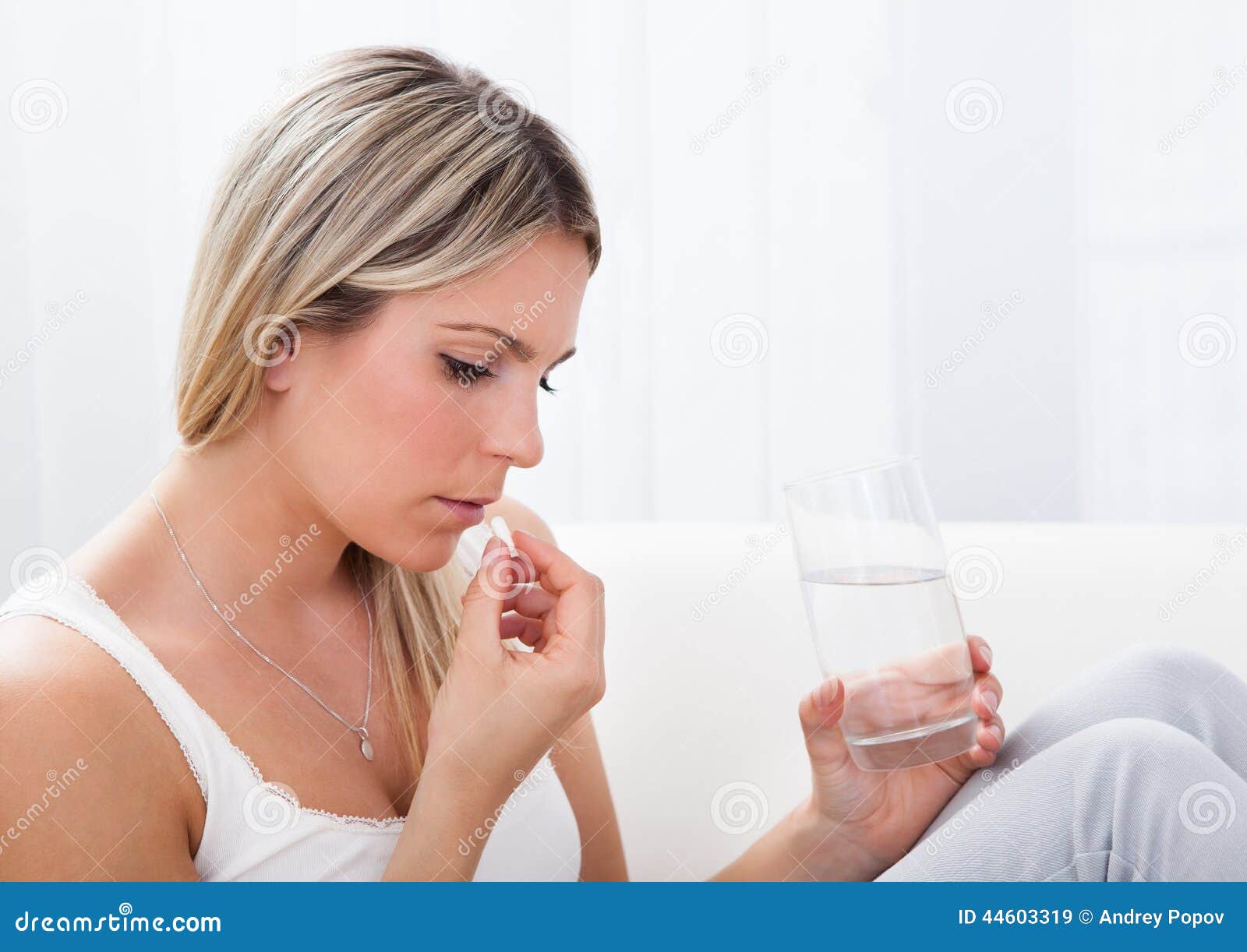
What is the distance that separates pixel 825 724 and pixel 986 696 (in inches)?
6.0

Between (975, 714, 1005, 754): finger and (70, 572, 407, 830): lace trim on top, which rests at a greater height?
(70, 572, 407, 830): lace trim on top

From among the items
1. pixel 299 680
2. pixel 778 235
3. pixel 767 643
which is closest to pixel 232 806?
pixel 299 680

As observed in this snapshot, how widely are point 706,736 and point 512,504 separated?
0.42 m

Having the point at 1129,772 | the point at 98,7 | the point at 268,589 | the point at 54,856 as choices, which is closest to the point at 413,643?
the point at 268,589

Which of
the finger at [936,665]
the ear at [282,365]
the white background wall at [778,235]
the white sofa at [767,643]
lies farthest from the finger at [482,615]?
the white background wall at [778,235]

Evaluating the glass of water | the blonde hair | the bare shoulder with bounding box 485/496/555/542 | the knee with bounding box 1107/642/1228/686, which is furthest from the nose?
the knee with bounding box 1107/642/1228/686

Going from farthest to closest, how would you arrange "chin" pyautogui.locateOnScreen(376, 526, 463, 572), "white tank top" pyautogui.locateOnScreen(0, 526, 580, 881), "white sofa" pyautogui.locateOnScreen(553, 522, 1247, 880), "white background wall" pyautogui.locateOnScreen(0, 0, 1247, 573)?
"white background wall" pyautogui.locateOnScreen(0, 0, 1247, 573) → "white sofa" pyautogui.locateOnScreen(553, 522, 1247, 880) → "chin" pyautogui.locateOnScreen(376, 526, 463, 572) → "white tank top" pyautogui.locateOnScreen(0, 526, 580, 881)

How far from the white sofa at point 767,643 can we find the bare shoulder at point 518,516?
28 centimetres

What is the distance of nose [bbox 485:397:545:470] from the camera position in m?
0.98

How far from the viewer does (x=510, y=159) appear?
1.01m

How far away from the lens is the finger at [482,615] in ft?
3.25

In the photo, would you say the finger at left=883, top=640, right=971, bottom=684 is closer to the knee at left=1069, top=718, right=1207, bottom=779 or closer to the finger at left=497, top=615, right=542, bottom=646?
the knee at left=1069, top=718, right=1207, bottom=779

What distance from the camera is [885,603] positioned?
873 mm
